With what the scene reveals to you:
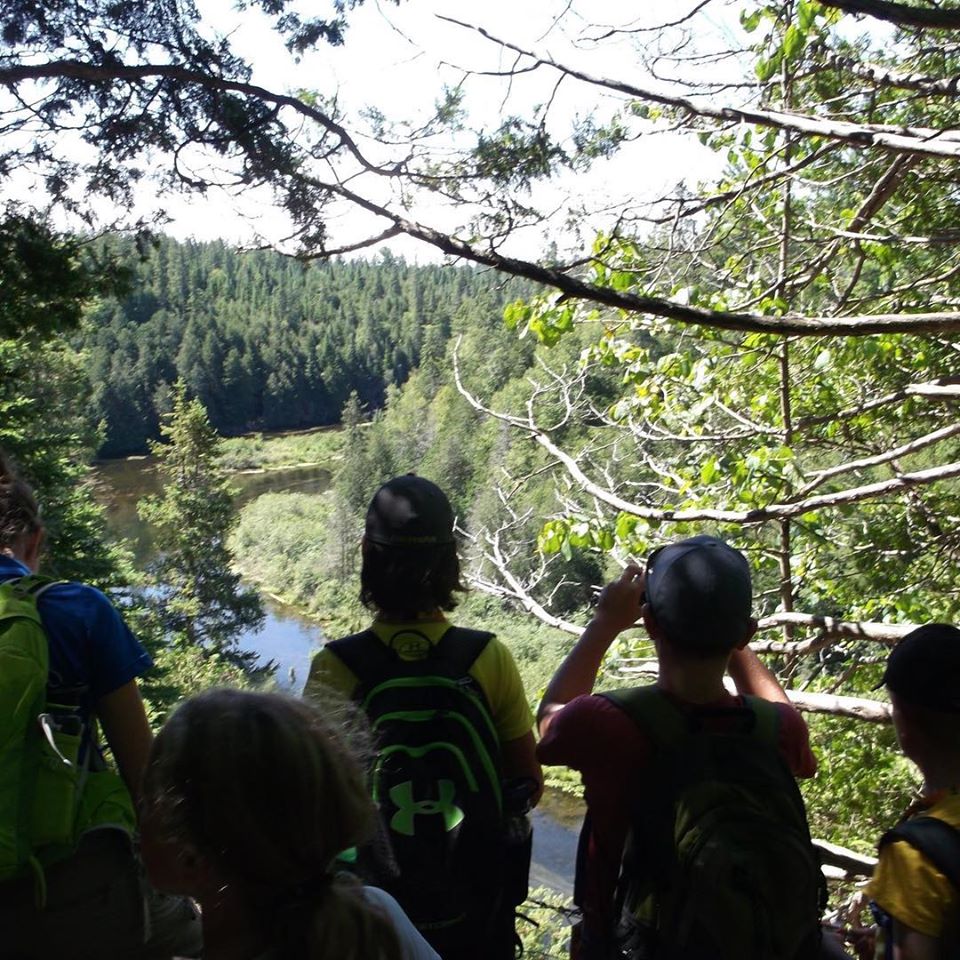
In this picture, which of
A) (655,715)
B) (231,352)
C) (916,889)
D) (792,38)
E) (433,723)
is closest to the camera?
(916,889)

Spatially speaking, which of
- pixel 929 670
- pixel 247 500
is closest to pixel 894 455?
pixel 929 670

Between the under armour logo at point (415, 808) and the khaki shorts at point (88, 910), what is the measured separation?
0.54 meters

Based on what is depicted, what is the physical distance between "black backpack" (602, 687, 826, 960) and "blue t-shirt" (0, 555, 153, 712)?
0.97 meters

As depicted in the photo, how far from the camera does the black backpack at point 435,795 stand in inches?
58.7

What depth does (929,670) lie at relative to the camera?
4.75ft

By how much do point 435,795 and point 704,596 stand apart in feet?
1.92

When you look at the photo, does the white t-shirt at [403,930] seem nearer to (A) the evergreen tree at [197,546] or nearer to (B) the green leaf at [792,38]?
(B) the green leaf at [792,38]

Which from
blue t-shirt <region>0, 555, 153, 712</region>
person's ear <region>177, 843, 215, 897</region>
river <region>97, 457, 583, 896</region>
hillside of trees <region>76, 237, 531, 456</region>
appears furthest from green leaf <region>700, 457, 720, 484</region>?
river <region>97, 457, 583, 896</region>

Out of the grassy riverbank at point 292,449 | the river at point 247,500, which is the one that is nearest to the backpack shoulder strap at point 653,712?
the river at point 247,500

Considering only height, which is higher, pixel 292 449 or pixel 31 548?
pixel 31 548

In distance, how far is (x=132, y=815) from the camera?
1.64 m

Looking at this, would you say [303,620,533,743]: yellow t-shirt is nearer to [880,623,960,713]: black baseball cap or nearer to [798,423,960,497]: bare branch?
[880,623,960,713]: black baseball cap

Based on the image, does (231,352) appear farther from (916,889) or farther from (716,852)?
(916,889)

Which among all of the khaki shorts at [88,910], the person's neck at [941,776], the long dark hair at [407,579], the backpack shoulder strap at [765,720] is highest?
the long dark hair at [407,579]
